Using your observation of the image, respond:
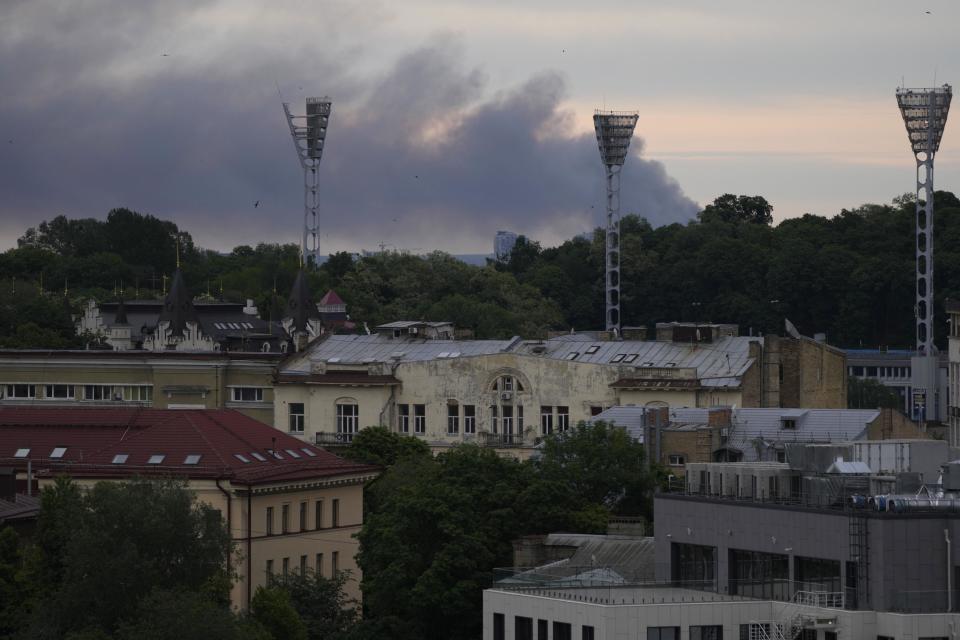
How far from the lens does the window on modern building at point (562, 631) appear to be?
57.8m

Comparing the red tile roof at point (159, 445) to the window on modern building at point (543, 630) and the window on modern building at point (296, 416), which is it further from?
the window on modern building at point (543, 630)

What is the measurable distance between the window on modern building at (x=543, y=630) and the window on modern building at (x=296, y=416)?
66229 mm

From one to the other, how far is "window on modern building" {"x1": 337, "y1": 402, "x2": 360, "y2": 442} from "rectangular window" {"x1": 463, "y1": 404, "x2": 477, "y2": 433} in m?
4.71

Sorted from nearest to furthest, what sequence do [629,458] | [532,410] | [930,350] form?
[629,458]
[532,410]
[930,350]

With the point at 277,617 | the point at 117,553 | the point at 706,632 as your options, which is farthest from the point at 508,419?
the point at 706,632

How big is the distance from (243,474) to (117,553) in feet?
54.6

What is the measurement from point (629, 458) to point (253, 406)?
4605 centimetres

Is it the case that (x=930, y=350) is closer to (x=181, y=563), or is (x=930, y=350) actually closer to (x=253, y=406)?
(x=253, y=406)

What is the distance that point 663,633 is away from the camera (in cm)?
5641

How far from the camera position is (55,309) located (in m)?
196

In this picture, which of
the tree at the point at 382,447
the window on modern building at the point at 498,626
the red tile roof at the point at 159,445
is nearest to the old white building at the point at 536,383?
the tree at the point at 382,447

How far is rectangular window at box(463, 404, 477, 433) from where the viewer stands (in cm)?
12256

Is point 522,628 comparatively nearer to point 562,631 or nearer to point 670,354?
point 562,631

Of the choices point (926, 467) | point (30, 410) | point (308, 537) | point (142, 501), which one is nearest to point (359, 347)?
point (30, 410)
